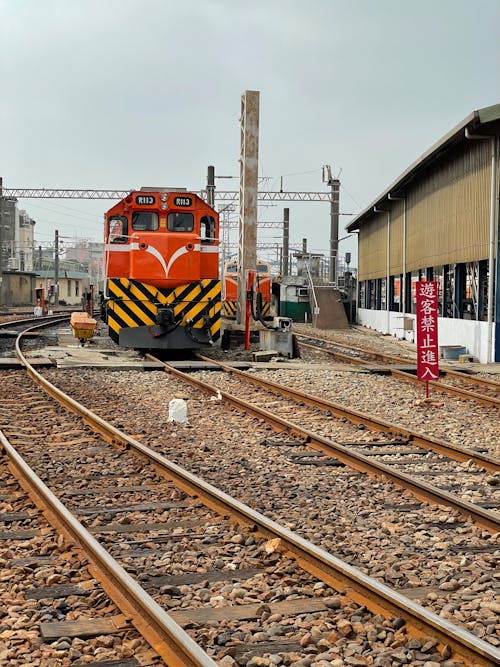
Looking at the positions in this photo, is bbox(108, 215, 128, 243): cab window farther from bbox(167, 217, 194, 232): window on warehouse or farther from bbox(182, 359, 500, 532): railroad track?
bbox(182, 359, 500, 532): railroad track

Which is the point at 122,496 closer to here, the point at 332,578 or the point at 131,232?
the point at 332,578

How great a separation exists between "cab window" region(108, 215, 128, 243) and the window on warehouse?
0.92 meters

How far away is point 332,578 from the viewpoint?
14.2 ft

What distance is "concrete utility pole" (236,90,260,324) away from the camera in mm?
20156

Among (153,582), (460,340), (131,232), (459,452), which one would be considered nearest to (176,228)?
(131,232)

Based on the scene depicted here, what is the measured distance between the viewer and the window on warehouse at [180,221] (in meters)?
17.2

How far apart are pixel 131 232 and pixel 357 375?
567 cm

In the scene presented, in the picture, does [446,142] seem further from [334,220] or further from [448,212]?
[334,220]

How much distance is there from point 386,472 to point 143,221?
1146cm

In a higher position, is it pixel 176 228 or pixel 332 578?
pixel 176 228

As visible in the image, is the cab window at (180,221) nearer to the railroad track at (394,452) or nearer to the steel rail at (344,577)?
the railroad track at (394,452)

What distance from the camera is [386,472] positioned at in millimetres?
6727

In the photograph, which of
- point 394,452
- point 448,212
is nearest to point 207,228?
point 448,212

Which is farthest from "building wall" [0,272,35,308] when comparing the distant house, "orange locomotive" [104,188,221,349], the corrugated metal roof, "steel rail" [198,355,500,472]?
"steel rail" [198,355,500,472]
